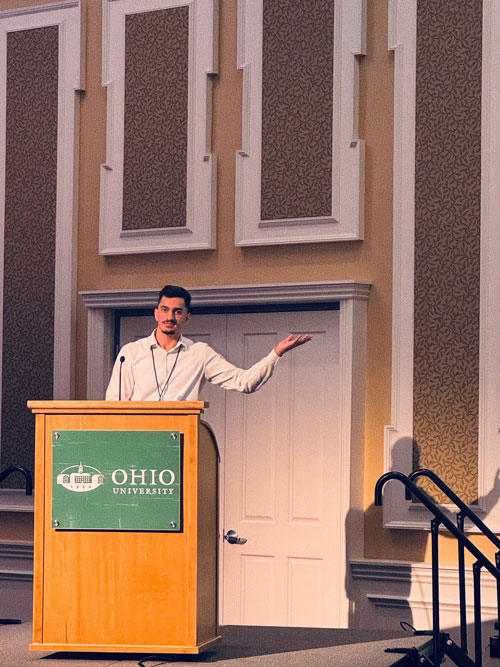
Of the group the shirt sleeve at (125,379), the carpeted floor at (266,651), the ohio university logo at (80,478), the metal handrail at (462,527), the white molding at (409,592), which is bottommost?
the white molding at (409,592)

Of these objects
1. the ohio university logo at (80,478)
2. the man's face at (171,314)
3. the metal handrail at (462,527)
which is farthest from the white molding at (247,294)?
the ohio university logo at (80,478)

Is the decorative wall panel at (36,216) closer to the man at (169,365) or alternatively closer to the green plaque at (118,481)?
the man at (169,365)

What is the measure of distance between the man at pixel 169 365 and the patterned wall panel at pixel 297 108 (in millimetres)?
1801

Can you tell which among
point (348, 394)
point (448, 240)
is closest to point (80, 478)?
point (348, 394)

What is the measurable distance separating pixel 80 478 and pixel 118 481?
0.44 feet

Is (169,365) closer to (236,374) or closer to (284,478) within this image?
(236,374)

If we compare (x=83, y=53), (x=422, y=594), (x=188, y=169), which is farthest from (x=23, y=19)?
(x=422, y=594)

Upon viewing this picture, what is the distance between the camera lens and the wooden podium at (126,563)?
12.3 ft

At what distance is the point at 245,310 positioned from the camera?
6336 mm

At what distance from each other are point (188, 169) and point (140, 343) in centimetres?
216

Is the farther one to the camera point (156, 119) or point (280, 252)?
point (156, 119)

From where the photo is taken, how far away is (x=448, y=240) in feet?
19.1

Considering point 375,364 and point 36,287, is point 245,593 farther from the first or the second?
point 36,287

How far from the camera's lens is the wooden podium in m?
3.75
